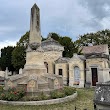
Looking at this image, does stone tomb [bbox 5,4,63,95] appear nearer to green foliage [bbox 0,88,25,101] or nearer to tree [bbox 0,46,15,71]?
green foliage [bbox 0,88,25,101]

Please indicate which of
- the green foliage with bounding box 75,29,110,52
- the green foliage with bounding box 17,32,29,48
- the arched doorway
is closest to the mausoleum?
the arched doorway

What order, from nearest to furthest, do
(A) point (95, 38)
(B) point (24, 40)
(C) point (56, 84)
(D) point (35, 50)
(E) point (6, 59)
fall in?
(C) point (56, 84)
(D) point (35, 50)
(B) point (24, 40)
(E) point (6, 59)
(A) point (95, 38)

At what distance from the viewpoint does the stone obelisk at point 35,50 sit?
1375 cm

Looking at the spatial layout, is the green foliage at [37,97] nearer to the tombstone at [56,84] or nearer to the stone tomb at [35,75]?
the stone tomb at [35,75]

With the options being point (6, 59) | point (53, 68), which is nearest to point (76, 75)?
point (53, 68)

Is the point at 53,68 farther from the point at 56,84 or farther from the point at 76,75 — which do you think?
A: the point at 56,84

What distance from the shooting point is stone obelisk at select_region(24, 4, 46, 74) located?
1375 centimetres

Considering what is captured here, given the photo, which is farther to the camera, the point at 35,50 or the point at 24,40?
the point at 24,40

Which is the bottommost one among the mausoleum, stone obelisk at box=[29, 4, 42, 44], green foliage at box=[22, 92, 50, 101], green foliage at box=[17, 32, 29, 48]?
green foliage at box=[22, 92, 50, 101]

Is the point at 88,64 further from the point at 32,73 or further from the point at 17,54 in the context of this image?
the point at 17,54

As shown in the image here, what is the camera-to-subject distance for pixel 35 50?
1412 centimetres

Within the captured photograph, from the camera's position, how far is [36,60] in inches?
550

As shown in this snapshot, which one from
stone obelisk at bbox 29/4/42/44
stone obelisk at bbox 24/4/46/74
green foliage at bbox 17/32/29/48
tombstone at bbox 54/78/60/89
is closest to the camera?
tombstone at bbox 54/78/60/89

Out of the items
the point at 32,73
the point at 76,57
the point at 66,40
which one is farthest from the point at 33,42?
the point at 66,40
